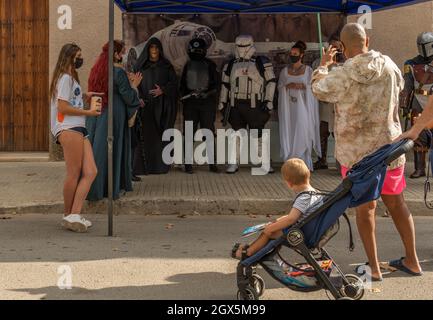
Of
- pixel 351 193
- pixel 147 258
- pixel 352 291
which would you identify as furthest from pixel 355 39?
pixel 147 258

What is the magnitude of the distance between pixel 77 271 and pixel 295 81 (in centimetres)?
607

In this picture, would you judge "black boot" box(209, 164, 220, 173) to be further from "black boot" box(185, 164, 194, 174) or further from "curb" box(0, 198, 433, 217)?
"curb" box(0, 198, 433, 217)

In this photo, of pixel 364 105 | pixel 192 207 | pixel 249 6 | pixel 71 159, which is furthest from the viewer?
pixel 249 6

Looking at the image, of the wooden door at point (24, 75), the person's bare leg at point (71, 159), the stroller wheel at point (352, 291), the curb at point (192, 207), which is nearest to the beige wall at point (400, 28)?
the curb at point (192, 207)

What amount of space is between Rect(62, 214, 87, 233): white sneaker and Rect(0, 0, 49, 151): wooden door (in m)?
5.52

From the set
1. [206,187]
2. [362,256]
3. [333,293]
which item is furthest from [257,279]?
[206,187]

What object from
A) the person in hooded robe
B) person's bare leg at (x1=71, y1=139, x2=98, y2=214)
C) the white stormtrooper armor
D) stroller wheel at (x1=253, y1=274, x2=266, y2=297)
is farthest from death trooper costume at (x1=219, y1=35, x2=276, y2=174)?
stroller wheel at (x1=253, y1=274, x2=266, y2=297)

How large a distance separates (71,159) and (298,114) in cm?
458

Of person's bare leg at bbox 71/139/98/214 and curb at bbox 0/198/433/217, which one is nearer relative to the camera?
person's bare leg at bbox 71/139/98/214

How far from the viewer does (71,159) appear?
26.0 ft

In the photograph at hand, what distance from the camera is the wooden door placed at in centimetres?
1313

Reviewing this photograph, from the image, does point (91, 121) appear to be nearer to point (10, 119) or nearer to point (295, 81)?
point (295, 81)

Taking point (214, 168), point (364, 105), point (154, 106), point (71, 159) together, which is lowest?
point (214, 168)

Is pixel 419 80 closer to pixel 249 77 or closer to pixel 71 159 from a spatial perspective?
pixel 249 77
